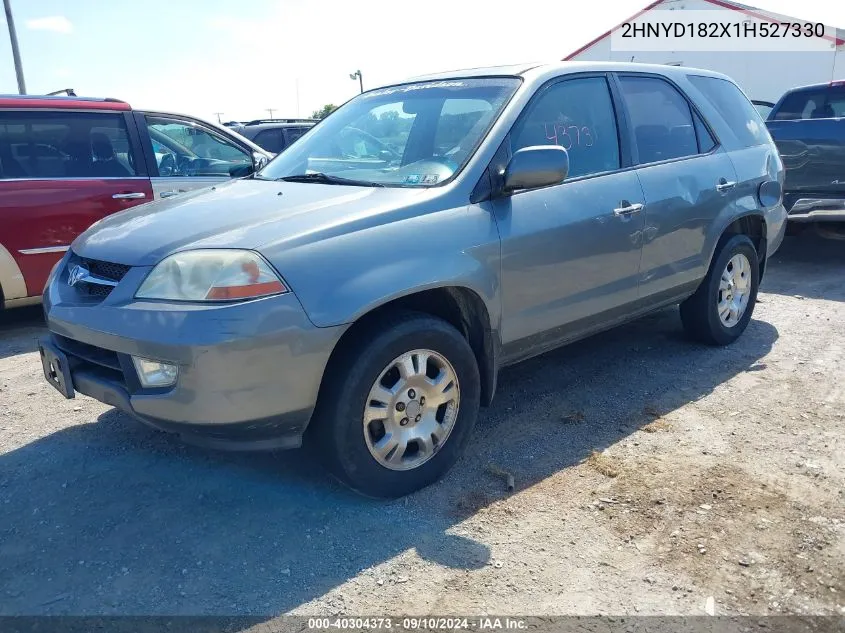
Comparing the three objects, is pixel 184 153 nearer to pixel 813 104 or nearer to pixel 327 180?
pixel 327 180

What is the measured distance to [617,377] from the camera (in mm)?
4500

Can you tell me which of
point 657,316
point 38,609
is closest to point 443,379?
point 38,609

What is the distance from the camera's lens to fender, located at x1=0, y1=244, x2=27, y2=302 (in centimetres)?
544

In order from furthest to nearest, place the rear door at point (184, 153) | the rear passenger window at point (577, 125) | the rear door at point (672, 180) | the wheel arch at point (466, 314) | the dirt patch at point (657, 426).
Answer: the rear door at point (184, 153) < the rear door at point (672, 180) < the dirt patch at point (657, 426) < the rear passenger window at point (577, 125) < the wheel arch at point (466, 314)

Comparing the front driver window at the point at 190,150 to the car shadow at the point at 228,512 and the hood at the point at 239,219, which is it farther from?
the car shadow at the point at 228,512

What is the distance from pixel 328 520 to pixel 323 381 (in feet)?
1.90

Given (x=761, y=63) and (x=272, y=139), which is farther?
(x=761, y=63)

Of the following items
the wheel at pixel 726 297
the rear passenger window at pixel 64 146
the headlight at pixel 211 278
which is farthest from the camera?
the rear passenger window at pixel 64 146

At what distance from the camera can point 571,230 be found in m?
3.58

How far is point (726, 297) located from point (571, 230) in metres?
1.95

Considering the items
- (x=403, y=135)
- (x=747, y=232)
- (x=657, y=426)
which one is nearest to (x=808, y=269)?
(x=747, y=232)

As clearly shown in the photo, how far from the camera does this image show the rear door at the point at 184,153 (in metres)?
6.19

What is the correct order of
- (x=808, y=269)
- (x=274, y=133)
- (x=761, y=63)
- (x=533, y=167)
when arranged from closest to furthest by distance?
(x=533, y=167)
(x=808, y=269)
(x=274, y=133)
(x=761, y=63)

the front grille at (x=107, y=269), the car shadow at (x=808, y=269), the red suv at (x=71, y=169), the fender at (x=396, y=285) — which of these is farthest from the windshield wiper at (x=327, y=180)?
the car shadow at (x=808, y=269)
